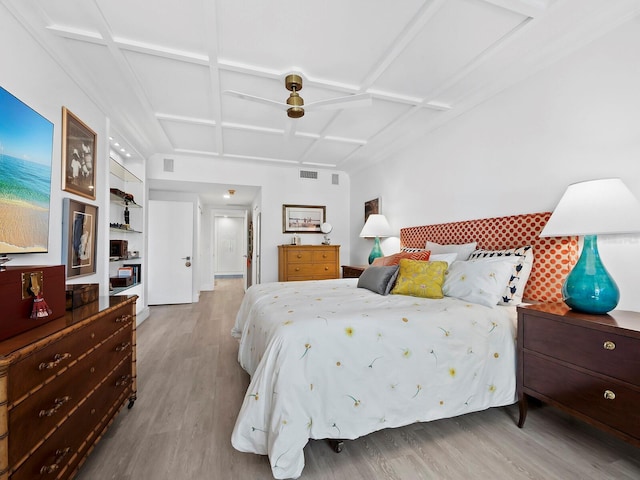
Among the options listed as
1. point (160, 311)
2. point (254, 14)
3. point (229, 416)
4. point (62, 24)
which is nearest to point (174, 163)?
point (160, 311)

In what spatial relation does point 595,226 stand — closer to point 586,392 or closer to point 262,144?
point 586,392

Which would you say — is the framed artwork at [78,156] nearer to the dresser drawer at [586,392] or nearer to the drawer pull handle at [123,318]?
the drawer pull handle at [123,318]

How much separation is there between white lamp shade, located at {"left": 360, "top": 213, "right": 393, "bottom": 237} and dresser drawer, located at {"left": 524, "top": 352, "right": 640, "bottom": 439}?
2.67m

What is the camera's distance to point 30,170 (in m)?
1.78

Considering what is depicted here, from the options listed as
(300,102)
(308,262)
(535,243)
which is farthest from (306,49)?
(308,262)

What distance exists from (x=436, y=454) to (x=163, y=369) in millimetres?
2381

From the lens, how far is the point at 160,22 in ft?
6.42

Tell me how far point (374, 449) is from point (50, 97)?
3228 mm

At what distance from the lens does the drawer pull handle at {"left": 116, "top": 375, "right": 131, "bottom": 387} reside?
183 cm

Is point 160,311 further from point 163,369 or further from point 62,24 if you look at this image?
point 62,24

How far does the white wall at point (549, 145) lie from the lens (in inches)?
73.7

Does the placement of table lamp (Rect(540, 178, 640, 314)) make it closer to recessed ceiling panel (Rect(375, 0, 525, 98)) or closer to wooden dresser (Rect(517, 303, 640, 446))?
wooden dresser (Rect(517, 303, 640, 446))

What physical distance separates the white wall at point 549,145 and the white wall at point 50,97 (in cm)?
361

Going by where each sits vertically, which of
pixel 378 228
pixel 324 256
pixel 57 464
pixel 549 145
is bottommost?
pixel 57 464
